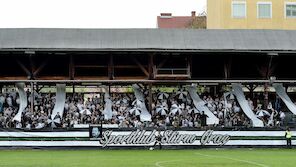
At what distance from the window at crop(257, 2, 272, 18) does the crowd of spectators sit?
24.4 metres

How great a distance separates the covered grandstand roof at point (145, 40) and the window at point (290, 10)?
21.4 meters

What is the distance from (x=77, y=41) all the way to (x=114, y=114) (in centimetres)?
530

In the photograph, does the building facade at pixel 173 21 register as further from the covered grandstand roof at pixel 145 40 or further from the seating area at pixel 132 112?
the seating area at pixel 132 112

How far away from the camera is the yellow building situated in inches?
2687

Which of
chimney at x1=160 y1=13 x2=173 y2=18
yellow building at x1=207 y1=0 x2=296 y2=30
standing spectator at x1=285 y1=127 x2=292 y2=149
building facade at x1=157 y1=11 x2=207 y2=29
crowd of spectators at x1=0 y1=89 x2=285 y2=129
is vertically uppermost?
chimney at x1=160 y1=13 x2=173 y2=18

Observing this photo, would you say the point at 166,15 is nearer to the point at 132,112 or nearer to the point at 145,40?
the point at 145,40

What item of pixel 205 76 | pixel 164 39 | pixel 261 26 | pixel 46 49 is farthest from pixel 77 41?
pixel 261 26

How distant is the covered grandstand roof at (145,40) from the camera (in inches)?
1731

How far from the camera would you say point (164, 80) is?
4478 centimetres

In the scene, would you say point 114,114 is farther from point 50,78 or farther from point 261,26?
point 261,26

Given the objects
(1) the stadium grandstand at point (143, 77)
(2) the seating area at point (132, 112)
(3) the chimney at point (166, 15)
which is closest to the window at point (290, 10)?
(1) the stadium grandstand at point (143, 77)

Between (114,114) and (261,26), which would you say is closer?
(114,114)
